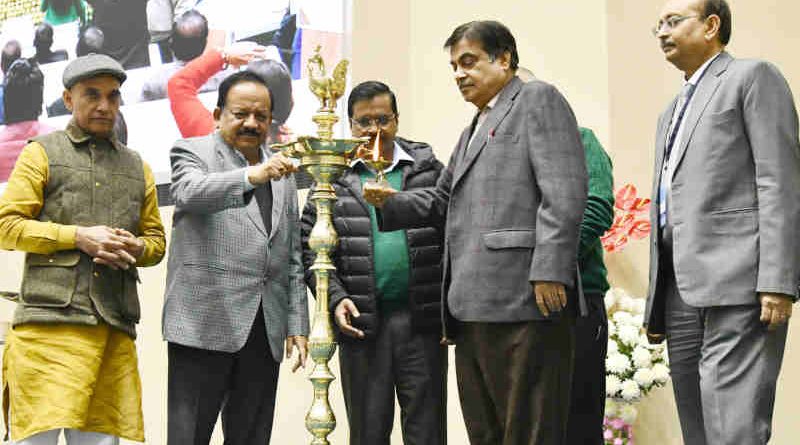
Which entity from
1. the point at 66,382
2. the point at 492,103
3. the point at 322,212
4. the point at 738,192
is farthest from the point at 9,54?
the point at 738,192

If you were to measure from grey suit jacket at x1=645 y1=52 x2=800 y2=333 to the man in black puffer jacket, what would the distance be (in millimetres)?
917

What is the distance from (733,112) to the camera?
262 cm

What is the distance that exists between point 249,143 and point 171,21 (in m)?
2.20

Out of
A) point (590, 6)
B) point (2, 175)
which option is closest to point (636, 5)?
point (590, 6)

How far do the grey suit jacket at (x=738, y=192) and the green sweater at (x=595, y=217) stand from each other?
0.37m

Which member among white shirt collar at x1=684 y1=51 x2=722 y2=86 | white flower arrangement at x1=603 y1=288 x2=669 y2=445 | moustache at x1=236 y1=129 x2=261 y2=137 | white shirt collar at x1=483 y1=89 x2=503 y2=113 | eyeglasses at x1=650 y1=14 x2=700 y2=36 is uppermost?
eyeglasses at x1=650 y1=14 x2=700 y2=36

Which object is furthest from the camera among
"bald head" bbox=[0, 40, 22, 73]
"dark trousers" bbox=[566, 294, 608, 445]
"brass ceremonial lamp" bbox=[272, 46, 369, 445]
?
"bald head" bbox=[0, 40, 22, 73]

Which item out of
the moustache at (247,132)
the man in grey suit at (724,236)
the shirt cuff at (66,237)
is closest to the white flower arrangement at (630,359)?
the man in grey suit at (724,236)

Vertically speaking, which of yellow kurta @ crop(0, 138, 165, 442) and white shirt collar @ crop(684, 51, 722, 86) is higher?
white shirt collar @ crop(684, 51, 722, 86)

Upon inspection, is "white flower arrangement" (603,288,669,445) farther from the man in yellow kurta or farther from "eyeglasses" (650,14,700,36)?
the man in yellow kurta

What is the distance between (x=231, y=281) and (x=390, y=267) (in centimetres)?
52

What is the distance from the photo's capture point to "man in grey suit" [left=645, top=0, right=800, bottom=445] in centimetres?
249

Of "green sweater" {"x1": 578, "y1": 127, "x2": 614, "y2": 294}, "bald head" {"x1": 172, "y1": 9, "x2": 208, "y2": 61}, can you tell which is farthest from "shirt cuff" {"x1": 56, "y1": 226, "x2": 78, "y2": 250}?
"bald head" {"x1": 172, "y1": 9, "x2": 208, "y2": 61}

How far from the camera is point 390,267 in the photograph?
10.9 ft
